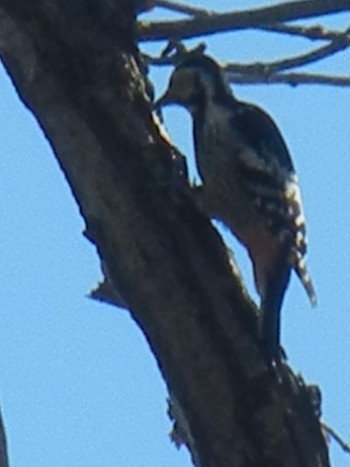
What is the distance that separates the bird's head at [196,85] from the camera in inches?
172

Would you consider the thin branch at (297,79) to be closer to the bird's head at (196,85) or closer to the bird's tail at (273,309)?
the bird's tail at (273,309)

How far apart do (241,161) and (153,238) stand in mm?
2085

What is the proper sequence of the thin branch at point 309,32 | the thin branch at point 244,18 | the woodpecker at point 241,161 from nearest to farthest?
the thin branch at point 244,18
the thin branch at point 309,32
the woodpecker at point 241,161

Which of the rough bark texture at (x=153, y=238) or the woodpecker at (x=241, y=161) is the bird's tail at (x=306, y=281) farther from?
the rough bark texture at (x=153, y=238)

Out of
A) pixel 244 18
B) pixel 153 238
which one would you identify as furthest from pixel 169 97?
pixel 153 238

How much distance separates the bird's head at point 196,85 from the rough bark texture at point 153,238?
161cm

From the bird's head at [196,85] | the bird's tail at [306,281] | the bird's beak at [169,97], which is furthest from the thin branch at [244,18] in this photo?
the bird's beak at [169,97]

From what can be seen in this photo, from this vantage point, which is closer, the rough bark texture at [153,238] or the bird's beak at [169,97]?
the rough bark texture at [153,238]

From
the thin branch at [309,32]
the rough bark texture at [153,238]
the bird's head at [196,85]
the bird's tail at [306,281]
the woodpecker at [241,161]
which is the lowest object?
the rough bark texture at [153,238]

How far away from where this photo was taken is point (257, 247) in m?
4.04

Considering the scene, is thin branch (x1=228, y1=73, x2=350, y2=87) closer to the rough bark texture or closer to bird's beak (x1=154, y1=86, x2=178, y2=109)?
the rough bark texture

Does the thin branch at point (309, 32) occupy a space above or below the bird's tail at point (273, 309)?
above

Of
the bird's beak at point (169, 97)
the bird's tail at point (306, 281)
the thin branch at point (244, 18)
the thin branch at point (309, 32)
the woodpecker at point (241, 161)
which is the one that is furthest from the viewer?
the bird's beak at point (169, 97)

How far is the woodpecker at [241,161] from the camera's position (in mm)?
4047
